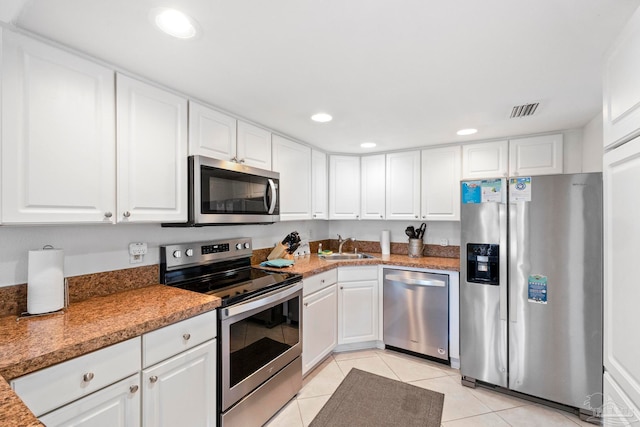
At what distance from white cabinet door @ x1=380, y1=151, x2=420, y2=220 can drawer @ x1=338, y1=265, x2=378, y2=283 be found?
0.74 metres

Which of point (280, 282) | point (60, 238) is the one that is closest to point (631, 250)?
point (280, 282)

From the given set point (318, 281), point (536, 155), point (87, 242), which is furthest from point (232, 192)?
point (536, 155)

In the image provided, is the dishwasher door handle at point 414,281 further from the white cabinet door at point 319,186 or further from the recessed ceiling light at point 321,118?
the recessed ceiling light at point 321,118

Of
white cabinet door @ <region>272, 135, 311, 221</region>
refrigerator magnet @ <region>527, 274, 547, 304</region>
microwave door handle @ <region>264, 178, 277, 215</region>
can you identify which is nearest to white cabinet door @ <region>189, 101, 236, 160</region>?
microwave door handle @ <region>264, 178, 277, 215</region>

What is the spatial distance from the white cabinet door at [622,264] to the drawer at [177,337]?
1779 mm

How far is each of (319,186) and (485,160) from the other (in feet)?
5.80

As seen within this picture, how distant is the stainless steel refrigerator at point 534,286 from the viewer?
194 centimetres

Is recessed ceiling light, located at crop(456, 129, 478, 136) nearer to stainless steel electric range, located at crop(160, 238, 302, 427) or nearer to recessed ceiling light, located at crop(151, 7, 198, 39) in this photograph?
stainless steel electric range, located at crop(160, 238, 302, 427)

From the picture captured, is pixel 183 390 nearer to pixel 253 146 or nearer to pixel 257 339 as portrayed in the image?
pixel 257 339

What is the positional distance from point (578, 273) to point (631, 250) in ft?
4.11

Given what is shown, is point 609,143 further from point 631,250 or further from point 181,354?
point 181,354

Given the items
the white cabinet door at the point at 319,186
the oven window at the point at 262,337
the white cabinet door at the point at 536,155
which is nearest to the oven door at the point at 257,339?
the oven window at the point at 262,337

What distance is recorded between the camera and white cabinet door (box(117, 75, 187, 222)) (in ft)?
4.98

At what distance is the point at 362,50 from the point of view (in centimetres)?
135
